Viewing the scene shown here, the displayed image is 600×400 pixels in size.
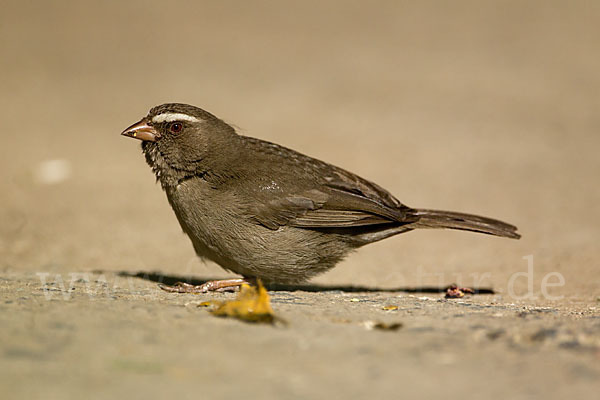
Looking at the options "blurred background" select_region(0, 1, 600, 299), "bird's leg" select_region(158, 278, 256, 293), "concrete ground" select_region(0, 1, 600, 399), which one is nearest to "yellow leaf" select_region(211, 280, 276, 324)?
"concrete ground" select_region(0, 1, 600, 399)

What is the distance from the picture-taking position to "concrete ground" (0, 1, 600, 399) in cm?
293

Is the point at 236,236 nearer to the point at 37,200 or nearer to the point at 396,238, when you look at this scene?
the point at 396,238

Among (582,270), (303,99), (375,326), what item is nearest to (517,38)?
(303,99)

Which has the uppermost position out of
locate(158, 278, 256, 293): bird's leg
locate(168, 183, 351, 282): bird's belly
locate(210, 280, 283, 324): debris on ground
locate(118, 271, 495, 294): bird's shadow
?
locate(168, 183, 351, 282): bird's belly

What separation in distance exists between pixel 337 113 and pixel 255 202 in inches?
270

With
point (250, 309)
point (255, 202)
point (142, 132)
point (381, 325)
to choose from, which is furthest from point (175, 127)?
point (381, 325)

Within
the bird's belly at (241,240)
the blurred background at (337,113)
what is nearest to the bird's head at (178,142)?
the bird's belly at (241,240)

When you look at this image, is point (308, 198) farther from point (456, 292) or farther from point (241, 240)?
point (456, 292)

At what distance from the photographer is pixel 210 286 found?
5031 millimetres

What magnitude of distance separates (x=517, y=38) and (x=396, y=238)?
28.1ft

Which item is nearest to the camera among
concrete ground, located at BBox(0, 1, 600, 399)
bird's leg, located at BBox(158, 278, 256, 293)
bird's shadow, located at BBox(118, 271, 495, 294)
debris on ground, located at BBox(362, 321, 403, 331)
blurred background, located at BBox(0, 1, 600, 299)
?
concrete ground, located at BBox(0, 1, 600, 399)

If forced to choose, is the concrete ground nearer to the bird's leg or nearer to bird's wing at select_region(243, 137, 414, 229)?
the bird's leg

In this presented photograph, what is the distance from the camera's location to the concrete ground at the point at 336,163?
9.61ft

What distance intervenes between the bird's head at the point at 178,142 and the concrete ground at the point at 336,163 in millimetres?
573
